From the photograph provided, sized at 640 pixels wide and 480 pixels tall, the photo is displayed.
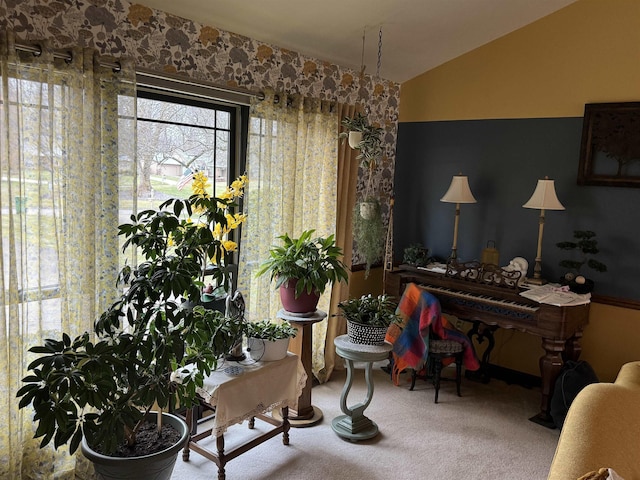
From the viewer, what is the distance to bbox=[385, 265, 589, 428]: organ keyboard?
3.47 m

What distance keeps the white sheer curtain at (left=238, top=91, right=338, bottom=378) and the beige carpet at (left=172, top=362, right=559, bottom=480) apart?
3.08 feet

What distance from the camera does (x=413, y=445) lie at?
318 cm

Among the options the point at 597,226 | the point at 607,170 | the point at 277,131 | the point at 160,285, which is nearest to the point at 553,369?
the point at 597,226

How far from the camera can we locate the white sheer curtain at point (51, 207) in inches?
91.2

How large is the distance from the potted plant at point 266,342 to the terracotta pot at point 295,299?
0.32 meters

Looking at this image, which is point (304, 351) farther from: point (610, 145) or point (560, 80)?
point (560, 80)

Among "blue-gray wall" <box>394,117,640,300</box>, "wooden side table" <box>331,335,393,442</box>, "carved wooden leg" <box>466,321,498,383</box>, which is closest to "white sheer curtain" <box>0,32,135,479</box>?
"wooden side table" <box>331,335,393,442</box>

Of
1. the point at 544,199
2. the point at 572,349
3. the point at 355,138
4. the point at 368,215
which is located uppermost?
the point at 355,138

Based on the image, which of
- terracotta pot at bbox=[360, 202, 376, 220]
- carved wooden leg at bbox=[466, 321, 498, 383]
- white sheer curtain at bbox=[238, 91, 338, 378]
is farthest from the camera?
carved wooden leg at bbox=[466, 321, 498, 383]

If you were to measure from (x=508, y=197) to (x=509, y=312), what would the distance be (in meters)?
1.02

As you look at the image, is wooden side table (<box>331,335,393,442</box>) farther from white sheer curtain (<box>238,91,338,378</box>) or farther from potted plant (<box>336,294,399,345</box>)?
white sheer curtain (<box>238,91,338,378</box>)

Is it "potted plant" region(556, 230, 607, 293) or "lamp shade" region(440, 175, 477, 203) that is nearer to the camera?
"potted plant" region(556, 230, 607, 293)

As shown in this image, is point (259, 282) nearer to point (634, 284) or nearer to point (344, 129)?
point (344, 129)

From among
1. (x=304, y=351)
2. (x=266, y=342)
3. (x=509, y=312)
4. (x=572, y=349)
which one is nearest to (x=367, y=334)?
(x=304, y=351)
